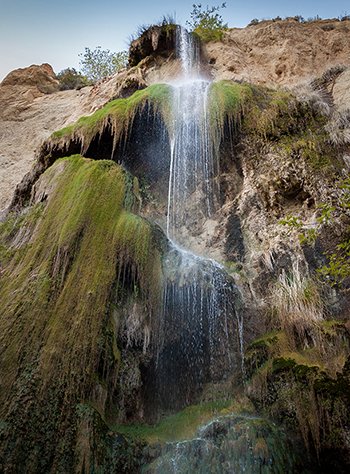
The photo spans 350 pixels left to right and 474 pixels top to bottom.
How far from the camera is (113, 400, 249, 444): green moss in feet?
17.6

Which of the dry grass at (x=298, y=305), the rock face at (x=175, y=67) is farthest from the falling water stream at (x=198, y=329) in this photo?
the rock face at (x=175, y=67)

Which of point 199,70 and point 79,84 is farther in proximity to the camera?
point 79,84

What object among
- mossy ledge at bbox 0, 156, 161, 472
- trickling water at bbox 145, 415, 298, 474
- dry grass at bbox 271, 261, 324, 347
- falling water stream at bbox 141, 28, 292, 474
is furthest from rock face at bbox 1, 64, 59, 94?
trickling water at bbox 145, 415, 298, 474

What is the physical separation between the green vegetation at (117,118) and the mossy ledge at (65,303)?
2243 millimetres

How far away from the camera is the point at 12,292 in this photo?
6.18m

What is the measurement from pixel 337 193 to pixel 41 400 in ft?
20.9

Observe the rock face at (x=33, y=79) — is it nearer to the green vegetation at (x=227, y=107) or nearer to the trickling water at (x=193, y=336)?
the green vegetation at (x=227, y=107)

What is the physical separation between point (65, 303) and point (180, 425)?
2.60 metres

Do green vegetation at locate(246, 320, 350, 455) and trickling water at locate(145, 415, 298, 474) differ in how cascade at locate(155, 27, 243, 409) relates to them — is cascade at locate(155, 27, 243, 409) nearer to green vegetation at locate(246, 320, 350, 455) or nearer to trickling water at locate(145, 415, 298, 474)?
green vegetation at locate(246, 320, 350, 455)

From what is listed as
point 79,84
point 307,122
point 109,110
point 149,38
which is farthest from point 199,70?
point 79,84

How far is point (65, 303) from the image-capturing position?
585cm

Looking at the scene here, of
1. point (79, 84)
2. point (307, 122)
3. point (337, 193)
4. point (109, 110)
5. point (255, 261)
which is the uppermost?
point (79, 84)

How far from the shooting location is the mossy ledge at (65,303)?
4.73m

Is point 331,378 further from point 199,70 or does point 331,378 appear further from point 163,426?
point 199,70
